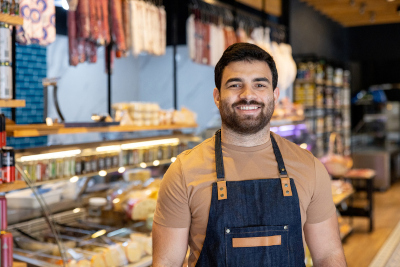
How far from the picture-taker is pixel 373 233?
651cm

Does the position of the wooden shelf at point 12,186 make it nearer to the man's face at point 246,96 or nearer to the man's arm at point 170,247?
the man's arm at point 170,247

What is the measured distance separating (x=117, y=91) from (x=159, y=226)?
19.6 feet

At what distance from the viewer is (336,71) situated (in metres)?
9.57

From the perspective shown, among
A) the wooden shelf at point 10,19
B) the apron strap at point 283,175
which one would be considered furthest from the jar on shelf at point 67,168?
the apron strap at point 283,175

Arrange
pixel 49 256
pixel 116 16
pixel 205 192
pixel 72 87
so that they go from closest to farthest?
pixel 205 192 → pixel 49 256 → pixel 116 16 → pixel 72 87

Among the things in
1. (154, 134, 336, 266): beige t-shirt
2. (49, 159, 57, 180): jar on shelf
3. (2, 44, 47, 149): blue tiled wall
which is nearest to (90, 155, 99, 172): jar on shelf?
(49, 159, 57, 180): jar on shelf

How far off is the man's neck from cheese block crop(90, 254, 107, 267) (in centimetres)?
140

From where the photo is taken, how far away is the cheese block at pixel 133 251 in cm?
297

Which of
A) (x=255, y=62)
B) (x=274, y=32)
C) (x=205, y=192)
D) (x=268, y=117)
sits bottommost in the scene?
(x=205, y=192)

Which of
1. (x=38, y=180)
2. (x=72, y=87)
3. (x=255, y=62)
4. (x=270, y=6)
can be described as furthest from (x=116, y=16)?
(x=270, y=6)

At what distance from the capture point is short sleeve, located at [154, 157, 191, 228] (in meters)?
1.68

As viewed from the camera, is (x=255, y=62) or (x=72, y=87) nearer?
(x=255, y=62)

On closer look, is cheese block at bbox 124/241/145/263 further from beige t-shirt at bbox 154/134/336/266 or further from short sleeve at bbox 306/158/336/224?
short sleeve at bbox 306/158/336/224

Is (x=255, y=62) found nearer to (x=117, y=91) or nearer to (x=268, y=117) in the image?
(x=268, y=117)
